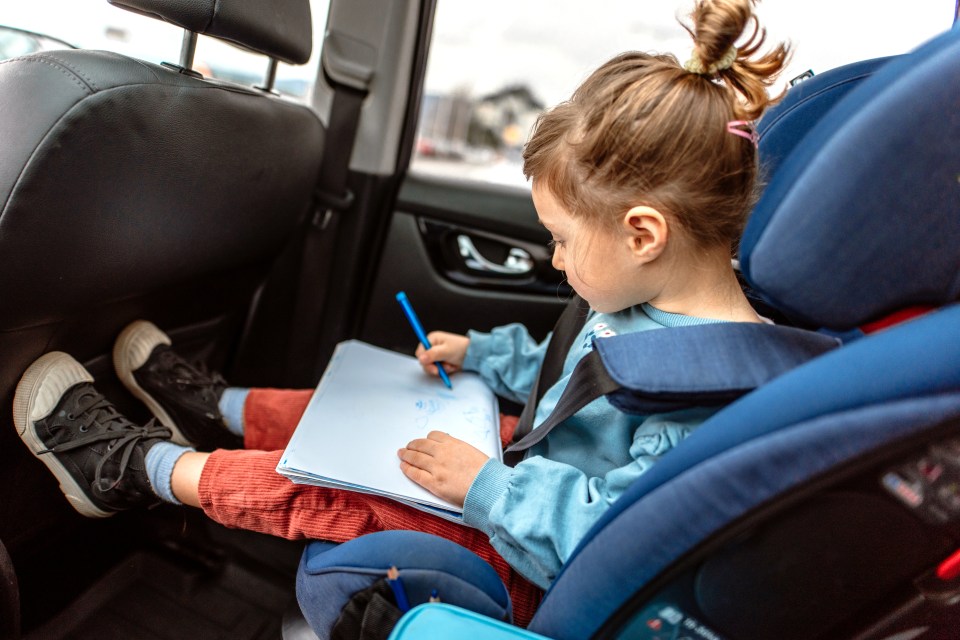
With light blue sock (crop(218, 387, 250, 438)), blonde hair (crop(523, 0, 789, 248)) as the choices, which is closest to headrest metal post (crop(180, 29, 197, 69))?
light blue sock (crop(218, 387, 250, 438))

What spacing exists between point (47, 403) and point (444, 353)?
1.92 feet

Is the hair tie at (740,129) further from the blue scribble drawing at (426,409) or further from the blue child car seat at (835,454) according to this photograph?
the blue scribble drawing at (426,409)

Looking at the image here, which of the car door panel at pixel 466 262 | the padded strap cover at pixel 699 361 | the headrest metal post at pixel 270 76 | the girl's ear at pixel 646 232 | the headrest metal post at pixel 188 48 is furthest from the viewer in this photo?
the car door panel at pixel 466 262

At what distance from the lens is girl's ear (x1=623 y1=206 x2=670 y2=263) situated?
2.67 ft

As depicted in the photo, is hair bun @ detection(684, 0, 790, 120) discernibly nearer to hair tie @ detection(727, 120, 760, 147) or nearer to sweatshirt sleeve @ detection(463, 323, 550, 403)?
hair tie @ detection(727, 120, 760, 147)

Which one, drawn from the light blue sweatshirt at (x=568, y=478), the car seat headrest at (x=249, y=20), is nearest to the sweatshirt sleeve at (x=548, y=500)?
the light blue sweatshirt at (x=568, y=478)

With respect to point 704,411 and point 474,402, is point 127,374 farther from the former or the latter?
point 704,411

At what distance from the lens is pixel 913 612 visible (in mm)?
665

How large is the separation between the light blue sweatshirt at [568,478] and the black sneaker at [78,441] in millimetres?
549

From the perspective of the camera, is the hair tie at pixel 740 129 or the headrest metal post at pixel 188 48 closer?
the hair tie at pixel 740 129

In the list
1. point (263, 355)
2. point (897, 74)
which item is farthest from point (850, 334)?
point (263, 355)

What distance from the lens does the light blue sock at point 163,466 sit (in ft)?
3.41

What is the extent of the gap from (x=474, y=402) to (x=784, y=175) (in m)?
0.62

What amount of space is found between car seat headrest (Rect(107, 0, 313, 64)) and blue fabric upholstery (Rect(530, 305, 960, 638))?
2.72ft
